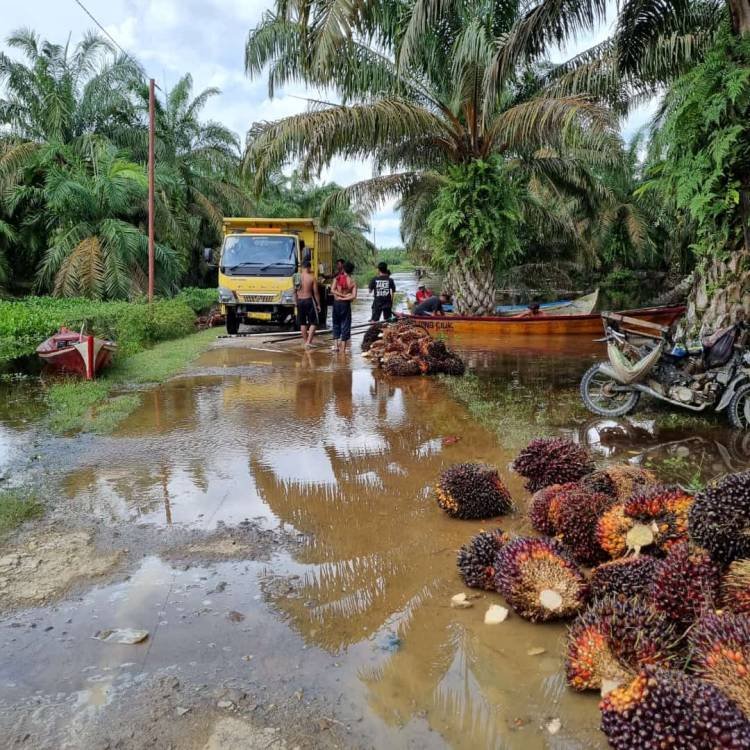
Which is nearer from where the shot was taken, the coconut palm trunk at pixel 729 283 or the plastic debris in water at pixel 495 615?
the plastic debris in water at pixel 495 615

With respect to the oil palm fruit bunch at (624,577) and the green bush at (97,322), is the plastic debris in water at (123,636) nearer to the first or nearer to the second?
the oil palm fruit bunch at (624,577)

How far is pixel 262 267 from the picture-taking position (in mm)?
16031

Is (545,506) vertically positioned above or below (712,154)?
below

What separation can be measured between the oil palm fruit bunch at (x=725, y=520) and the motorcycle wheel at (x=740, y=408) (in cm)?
380

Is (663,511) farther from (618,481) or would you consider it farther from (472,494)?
(472,494)

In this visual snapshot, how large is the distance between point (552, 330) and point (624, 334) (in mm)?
7520

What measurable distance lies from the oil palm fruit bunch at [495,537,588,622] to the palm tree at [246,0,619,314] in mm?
7792

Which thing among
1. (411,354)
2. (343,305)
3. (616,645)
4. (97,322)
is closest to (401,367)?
(411,354)

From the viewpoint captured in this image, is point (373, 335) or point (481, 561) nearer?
point (481, 561)

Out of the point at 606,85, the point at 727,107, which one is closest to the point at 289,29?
the point at 606,85

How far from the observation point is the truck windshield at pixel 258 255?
16.0m

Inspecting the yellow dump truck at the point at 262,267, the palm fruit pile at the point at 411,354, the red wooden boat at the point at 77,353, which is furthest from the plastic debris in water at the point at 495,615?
the yellow dump truck at the point at 262,267

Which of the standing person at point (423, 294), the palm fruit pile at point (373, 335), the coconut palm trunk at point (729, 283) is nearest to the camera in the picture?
the coconut palm trunk at point (729, 283)

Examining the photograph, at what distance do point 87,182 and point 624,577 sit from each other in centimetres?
2058
